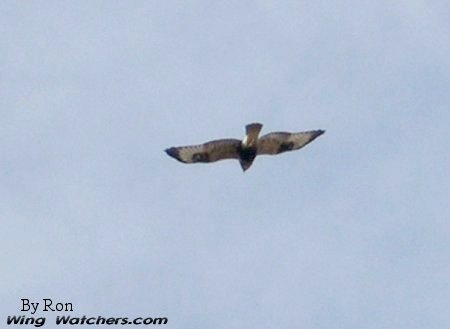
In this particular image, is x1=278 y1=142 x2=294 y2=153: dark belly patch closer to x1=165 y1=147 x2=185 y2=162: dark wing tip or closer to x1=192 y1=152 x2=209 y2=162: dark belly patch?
x1=192 y1=152 x2=209 y2=162: dark belly patch

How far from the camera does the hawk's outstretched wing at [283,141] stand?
5941 cm

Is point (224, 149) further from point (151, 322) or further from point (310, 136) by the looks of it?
point (151, 322)

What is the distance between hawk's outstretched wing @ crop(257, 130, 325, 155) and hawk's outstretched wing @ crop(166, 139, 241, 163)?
50.6 inches

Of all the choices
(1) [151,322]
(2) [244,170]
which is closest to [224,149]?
(2) [244,170]

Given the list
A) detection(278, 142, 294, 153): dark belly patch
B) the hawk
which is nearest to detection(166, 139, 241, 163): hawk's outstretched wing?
the hawk

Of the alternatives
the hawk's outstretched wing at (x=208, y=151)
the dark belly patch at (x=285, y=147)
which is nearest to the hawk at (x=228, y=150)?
the hawk's outstretched wing at (x=208, y=151)

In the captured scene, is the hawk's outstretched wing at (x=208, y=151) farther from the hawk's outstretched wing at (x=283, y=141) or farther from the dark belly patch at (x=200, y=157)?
the hawk's outstretched wing at (x=283, y=141)

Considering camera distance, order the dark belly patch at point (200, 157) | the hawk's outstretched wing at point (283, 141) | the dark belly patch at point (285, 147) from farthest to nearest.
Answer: the dark belly patch at point (285, 147) → the hawk's outstretched wing at point (283, 141) → the dark belly patch at point (200, 157)

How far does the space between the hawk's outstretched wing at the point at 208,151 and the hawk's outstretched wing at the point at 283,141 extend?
50.6 inches

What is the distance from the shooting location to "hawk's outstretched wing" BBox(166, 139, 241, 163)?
192 ft

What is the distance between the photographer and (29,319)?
60.8 meters

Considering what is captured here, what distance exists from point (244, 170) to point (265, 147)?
1.75 meters

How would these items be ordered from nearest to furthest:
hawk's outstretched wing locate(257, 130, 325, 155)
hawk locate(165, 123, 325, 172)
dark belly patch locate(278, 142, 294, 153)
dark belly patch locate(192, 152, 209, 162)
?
hawk locate(165, 123, 325, 172)
dark belly patch locate(192, 152, 209, 162)
hawk's outstretched wing locate(257, 130, 325, 155)
dark belly patch locate(278, 142, 294, 153)

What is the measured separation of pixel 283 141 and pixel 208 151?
3670mm
